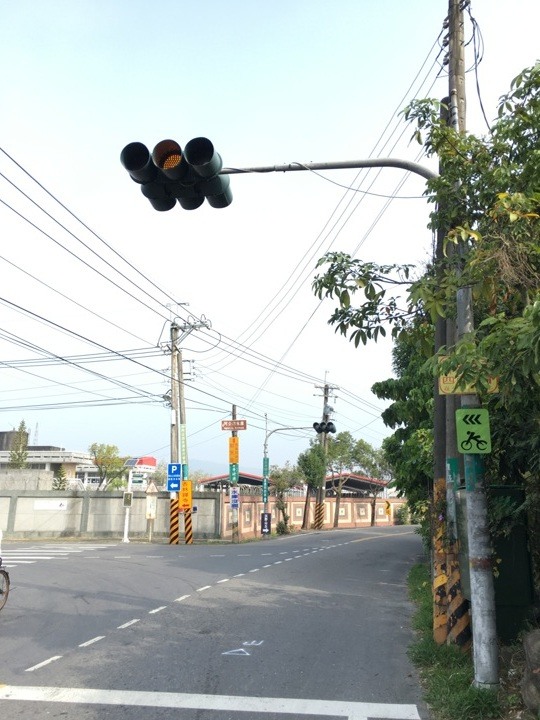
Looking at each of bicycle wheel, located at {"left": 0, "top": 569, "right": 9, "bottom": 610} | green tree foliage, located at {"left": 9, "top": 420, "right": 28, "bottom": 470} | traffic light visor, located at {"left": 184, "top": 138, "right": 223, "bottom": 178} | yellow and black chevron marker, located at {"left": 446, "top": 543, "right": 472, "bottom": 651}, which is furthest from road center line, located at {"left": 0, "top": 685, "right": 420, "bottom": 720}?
green tree foliage, located at {"left": 9, "top": 420, "right": 28, "bottom": 470}

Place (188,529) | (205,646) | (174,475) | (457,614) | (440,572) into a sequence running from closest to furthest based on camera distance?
1. (457,614)
2. (440,572)
3. (205,646)
4. (174,475)
5. (188,529)

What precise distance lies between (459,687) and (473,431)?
2509mm

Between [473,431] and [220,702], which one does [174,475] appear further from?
[473,431]

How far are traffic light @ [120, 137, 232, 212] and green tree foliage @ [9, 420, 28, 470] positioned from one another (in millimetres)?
56796

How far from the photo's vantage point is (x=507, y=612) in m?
7.29

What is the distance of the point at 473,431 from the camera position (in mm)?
6438

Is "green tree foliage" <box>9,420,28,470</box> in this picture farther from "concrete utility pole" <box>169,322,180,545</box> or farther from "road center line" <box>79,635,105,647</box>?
"road center line" <box>79,635,105,647</box>

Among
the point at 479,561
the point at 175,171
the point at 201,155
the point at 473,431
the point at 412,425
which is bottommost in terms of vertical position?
the point at 479,561

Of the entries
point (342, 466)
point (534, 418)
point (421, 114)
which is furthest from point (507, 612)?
point (342, 466)

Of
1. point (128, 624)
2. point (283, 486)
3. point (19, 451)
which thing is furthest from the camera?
point (19, 451)

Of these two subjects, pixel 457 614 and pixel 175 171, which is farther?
pixel 457 614

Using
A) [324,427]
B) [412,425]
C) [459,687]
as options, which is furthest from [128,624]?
[324,427]

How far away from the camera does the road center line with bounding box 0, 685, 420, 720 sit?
5974mm

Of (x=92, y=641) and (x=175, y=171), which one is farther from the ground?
(x=175, y=171)
